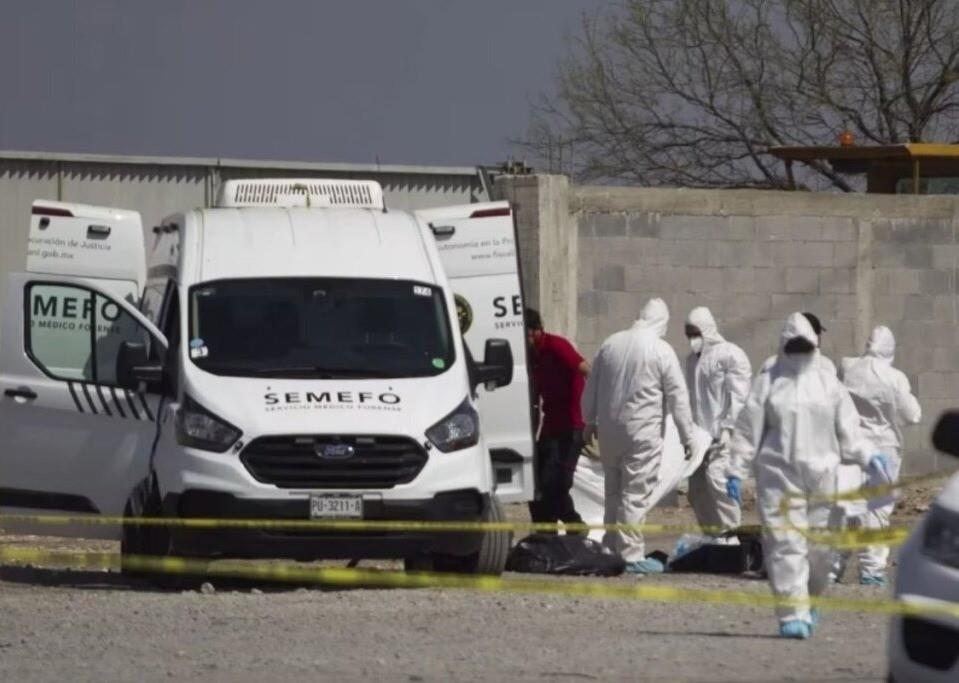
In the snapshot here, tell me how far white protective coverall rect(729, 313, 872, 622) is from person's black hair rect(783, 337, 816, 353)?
4 centimetres

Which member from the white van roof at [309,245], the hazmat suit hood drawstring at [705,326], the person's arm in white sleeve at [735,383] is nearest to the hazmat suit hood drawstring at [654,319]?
the person's arm in white sleeve at [735,383]

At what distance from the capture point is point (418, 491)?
11.7 metres

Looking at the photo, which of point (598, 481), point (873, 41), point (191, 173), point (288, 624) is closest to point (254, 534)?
point (288, 624)

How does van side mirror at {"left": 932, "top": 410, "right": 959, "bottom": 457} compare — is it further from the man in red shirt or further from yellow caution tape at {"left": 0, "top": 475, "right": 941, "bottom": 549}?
the man in red shirt

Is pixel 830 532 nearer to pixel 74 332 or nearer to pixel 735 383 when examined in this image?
pixel 735 383

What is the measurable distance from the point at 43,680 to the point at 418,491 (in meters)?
3.30

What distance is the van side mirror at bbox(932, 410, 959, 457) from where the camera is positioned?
7.10 meters

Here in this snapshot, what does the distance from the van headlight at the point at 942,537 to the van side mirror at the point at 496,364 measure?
5.74 meters

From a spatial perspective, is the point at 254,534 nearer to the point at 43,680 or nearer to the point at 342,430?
the point at 342,430

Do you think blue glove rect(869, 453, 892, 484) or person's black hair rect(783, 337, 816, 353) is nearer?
person's black hair rect(783, 337, 816, 353)

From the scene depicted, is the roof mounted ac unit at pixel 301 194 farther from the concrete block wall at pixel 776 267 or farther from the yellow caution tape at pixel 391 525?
the concrete block wall at pixel 776 267

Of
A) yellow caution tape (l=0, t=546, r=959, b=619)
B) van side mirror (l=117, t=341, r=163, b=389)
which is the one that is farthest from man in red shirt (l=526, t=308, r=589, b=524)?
van side mirror (l=117, t=341, r=163, b=389)

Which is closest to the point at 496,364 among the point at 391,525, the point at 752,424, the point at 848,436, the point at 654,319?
the point at 391,525

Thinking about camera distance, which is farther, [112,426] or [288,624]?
[112,426]
